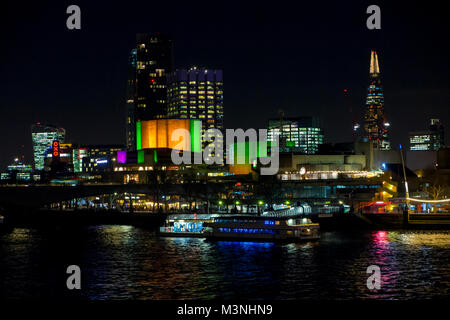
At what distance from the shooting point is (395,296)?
44.0 meters

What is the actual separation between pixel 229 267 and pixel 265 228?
19.0m

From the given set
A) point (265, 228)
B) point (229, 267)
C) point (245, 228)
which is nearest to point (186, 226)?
point (245, 228)

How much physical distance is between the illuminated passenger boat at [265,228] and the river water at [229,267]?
1792 millimetres

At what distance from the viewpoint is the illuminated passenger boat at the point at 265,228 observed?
73.4 m

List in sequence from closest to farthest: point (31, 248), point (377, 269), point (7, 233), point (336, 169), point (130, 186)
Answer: point (377, 269) → point (31, 248) → point (7, 233) → point (130, 186) → point (336, 169)

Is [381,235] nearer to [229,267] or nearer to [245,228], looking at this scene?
[245,228]

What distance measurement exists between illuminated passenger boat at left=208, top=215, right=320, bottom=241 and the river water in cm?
179

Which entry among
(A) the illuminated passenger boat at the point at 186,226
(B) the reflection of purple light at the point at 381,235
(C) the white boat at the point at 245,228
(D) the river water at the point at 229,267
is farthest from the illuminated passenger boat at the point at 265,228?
(B) the reflection of purple light at the point at 381,235

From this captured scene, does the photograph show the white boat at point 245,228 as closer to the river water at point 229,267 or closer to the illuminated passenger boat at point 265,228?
the illuminated passenger boat at point 265,228

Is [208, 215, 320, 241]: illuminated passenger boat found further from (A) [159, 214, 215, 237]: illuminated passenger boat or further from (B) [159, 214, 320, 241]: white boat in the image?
(A) [159, 214, 215, 237]: illuminated passenger boat

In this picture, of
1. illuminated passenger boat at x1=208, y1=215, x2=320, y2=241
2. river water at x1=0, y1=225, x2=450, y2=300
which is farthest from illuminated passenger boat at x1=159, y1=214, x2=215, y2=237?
illuminated passenger boat at x1=208, y1=215, x2=320, y2=241

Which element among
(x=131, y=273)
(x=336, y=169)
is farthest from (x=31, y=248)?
(x=336, y=169)
